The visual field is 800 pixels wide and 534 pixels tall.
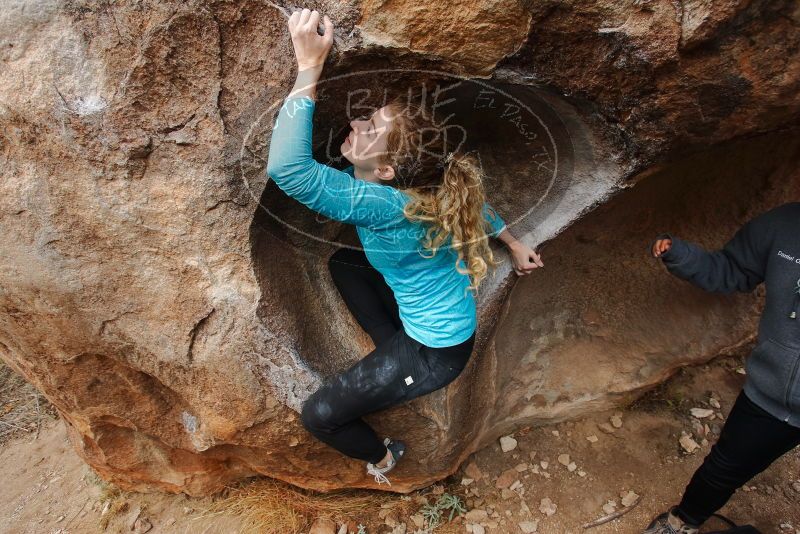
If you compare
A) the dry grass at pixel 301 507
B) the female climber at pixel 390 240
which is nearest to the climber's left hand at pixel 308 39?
the female climber at pixel 390 240

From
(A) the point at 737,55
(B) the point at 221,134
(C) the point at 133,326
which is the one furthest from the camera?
(C) the point at 133,326

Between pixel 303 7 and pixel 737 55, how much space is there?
1009mm

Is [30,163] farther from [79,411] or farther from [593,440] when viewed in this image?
[593,440]

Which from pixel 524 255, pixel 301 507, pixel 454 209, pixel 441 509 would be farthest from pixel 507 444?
pixel 454 209

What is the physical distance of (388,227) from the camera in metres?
1.41

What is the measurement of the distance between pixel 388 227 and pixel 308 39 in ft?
1.58

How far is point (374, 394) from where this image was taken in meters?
1.63

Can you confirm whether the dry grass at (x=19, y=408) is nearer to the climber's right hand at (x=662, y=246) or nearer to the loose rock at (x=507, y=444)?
the loose rock at (x=507, y=444)

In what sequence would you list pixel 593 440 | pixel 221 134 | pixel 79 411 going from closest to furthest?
pixel 221 134 < pixel 79 411 < pixel 593 440

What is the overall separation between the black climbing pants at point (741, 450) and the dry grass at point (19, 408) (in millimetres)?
3257

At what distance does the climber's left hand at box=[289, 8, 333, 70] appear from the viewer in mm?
1240

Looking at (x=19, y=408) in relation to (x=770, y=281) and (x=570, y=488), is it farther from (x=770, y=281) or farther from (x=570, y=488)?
(x=770, y=281)

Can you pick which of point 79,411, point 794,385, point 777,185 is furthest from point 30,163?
point 777,185

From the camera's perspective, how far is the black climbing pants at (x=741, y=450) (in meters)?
1.53
